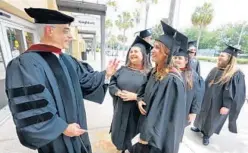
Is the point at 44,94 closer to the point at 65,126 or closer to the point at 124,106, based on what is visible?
the point at 65,126

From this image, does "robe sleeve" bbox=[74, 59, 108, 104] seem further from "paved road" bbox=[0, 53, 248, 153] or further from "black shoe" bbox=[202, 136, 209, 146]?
"black shoe" bbox=[202, 136, 209, 146]

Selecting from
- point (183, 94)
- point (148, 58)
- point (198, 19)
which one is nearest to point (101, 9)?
point (148, 58)

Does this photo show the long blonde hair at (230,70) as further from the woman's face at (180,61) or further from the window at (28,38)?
the window at (28,38)

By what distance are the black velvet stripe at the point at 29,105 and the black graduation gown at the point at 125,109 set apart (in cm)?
112

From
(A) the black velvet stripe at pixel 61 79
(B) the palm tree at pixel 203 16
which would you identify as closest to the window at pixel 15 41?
(A) the black velvet stripe at pixel 61 79

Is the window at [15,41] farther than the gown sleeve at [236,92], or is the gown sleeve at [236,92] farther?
the window at [15,41]

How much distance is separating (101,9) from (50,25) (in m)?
5.26

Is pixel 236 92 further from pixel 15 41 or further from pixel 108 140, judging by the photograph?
pixel 15 41

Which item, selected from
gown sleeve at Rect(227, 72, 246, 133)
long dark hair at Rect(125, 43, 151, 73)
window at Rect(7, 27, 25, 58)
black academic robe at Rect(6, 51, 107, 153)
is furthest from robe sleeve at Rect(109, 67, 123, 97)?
window at Rect(7, 27, 25, 58)

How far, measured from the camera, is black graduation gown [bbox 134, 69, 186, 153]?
5.03 ft

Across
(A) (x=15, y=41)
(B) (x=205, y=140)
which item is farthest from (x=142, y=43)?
(A) (x=15, y=41)

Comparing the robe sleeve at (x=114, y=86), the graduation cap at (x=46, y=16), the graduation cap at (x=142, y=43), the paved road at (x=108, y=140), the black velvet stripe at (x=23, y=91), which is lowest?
the paved road at (x=108, y=140)

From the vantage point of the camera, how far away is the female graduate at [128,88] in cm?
215

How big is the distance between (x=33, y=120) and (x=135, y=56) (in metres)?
1.44
